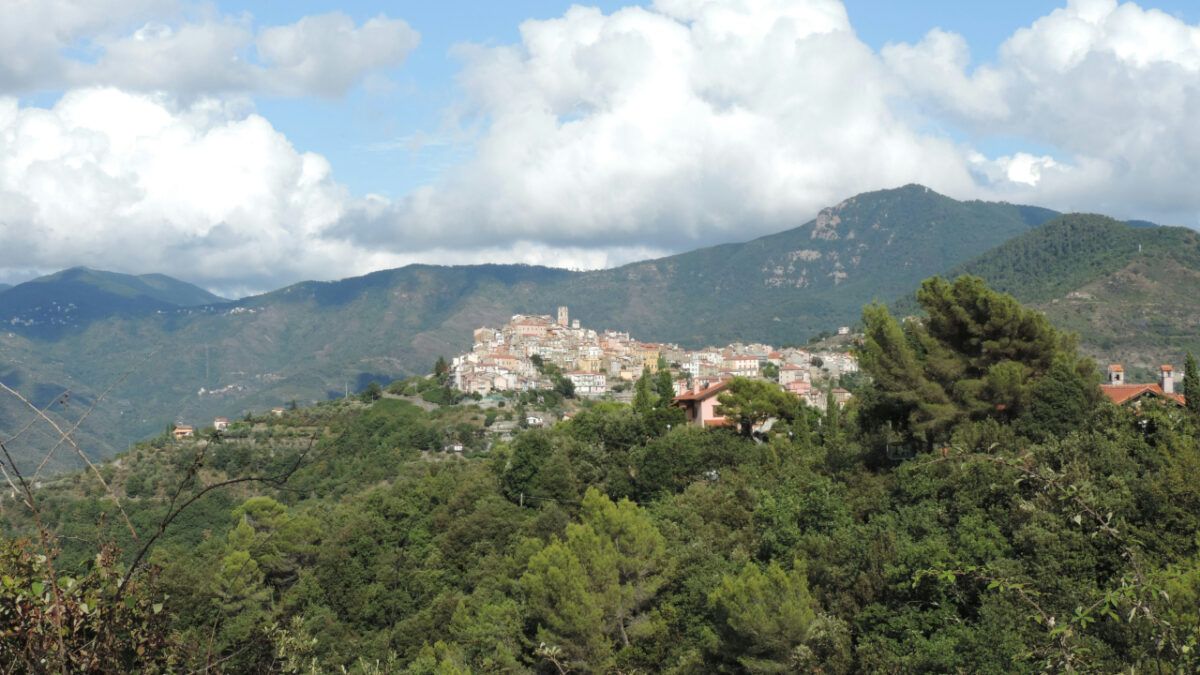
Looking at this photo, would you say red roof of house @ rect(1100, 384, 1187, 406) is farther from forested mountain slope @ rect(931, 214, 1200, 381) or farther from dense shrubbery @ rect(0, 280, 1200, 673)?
forested mountain slope @ rect(931, 214, 1200, 381)

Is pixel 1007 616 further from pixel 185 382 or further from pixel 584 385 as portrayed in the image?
pixel 185 382

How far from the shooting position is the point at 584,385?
87062 millimetres

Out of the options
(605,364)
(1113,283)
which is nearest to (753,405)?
(605,364)

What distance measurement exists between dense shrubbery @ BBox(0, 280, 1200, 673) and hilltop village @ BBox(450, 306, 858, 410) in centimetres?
3839

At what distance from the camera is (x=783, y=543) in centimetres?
1800

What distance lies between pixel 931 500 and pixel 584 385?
7005cm

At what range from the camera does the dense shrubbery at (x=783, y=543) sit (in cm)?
1173

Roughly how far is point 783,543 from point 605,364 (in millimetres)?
81509

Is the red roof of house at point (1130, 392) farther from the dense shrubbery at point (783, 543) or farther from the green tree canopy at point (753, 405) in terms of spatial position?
the green tree canopy at point (753, 405)

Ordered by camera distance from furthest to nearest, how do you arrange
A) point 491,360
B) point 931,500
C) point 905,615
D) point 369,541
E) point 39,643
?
point 491,360
point 369,541
point 931,500
point 905,615
point 39,643

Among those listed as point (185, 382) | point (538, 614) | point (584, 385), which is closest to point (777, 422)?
point (538, 614)

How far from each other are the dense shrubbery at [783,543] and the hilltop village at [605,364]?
38389mm

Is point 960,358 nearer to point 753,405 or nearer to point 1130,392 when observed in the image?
point 1130,392

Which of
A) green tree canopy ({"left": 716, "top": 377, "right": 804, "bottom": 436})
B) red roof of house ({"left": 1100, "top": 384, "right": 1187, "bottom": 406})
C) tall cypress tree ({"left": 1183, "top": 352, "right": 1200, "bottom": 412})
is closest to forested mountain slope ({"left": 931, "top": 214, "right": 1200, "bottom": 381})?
green tree canopy ({"left": 716, "top": 377, "right": 804, "bottom": 436})
